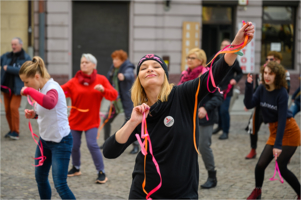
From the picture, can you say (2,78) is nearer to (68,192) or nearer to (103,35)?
(68,192)

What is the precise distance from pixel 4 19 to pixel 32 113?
11.3 m

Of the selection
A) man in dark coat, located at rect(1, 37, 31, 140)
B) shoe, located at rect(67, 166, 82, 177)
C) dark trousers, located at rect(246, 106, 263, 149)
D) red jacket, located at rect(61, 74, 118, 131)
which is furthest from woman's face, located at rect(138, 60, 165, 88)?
man in dark coat, located at rect(1, 37, 31, 140)

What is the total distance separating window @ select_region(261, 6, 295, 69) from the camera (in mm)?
15531

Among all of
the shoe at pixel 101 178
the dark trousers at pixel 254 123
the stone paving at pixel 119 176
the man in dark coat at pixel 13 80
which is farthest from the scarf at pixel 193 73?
the man in dark coat at pixel 13 80

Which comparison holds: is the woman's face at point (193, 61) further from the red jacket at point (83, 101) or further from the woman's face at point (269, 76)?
the red jacket at point (83, 101)

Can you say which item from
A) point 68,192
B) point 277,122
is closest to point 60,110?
point 68,192

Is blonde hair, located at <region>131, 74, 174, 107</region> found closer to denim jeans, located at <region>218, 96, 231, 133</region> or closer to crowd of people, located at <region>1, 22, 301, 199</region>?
crowd of people, located at <region>1, 22, 301, 199</region>

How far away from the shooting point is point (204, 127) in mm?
5309

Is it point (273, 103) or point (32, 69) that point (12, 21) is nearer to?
point (32, 69)

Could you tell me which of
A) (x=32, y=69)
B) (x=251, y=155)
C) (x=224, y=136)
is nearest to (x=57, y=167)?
(x=32, y=69)

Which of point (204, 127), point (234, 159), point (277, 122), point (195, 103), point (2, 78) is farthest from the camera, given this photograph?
point (2, 78)

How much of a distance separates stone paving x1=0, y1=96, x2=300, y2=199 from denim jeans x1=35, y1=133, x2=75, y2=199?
79cm

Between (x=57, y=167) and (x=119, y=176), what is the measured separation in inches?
74.8

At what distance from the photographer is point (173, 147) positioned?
2648mm
